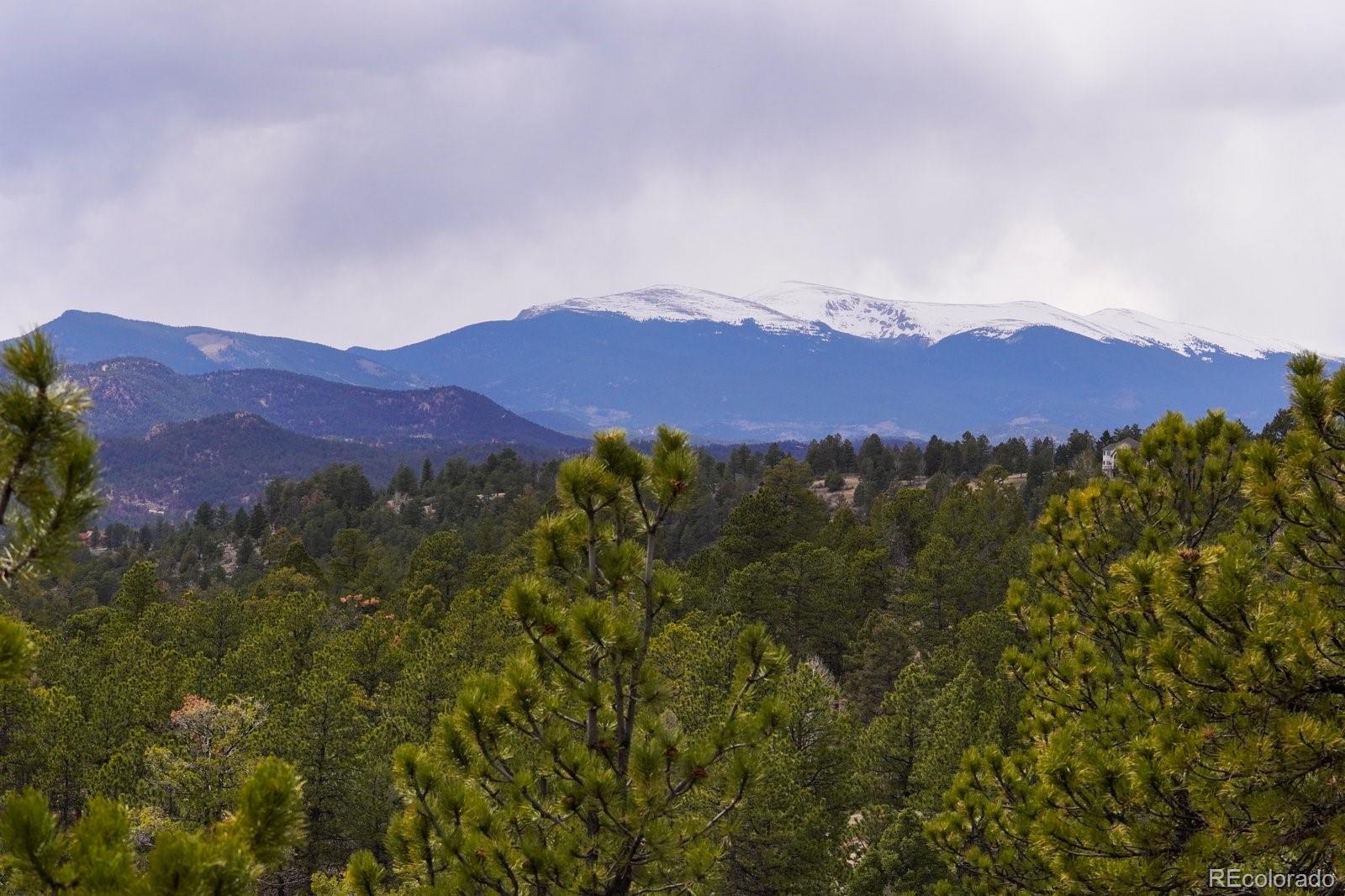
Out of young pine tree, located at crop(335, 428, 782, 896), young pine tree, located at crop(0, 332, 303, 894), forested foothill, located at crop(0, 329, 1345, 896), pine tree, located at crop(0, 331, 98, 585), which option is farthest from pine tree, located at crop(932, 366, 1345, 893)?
pine tree, located at crop(0, 331, 98, 585)

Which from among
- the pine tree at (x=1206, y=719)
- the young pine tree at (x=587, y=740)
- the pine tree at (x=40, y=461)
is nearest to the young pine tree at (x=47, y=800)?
the pine tree at (x=40, y=461)

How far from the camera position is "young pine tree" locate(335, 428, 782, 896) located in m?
6.27

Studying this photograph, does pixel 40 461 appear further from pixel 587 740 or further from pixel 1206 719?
pixel 1206 719

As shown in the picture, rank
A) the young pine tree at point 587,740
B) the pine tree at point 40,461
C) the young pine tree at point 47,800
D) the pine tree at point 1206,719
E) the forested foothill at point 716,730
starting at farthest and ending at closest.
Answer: the young pine tree at point 587,740
the pine tree at point 1206,719
the forested foothill at point 716,730
the pine tree at point 40,461
the young pine tree at point 47,800

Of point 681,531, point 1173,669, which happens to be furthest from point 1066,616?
point 681,531

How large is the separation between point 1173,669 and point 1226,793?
2.62ft

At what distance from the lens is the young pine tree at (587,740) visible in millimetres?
6266

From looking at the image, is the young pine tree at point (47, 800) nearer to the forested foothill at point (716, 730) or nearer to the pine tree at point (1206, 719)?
the forested foothill at point (716, 730)

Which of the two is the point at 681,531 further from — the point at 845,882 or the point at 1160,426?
the point at 1160,426

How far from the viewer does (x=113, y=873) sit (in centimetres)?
294

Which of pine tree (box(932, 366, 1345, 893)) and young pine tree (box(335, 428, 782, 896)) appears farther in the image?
young pine tree (box(335, 428, 782, 896))

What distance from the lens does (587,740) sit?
6.62 meters

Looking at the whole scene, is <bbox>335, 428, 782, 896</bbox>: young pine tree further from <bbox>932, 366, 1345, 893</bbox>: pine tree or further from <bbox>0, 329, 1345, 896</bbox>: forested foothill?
<bbox>932, 366, 1345, 893</bbox>: pine tree

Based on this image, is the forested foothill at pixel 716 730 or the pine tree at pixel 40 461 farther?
the forested foothill at pixel 716 730
